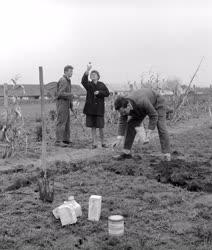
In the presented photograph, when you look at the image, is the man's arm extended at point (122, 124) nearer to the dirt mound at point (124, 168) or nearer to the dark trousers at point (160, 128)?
the dark trousers at point (160, 128)

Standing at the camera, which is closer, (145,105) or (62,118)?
(145,105)

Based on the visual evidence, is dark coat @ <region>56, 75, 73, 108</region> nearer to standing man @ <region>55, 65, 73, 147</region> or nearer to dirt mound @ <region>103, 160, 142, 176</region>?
standing man @ <region>55, 65, 73, 147</region>

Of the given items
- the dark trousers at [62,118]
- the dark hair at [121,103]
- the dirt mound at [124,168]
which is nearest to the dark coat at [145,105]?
the dark hair at [121,103]

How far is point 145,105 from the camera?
6.64m

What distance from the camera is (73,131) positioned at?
43.2 ft

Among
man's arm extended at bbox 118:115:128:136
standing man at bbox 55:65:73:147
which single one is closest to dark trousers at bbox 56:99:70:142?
standing man at bbox 55:65:73:147

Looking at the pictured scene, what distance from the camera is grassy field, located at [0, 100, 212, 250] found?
3.99m

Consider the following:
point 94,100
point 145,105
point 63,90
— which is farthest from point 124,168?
point 63,90

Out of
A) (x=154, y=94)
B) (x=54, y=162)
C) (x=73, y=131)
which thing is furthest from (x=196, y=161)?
(x=73, y=131)

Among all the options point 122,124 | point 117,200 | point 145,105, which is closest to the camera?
point 117,200

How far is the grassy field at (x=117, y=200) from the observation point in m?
3.99

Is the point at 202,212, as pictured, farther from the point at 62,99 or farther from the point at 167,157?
the point at 62,99

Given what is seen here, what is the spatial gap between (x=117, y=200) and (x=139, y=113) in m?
2.03

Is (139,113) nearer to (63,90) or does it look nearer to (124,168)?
(124,168)
